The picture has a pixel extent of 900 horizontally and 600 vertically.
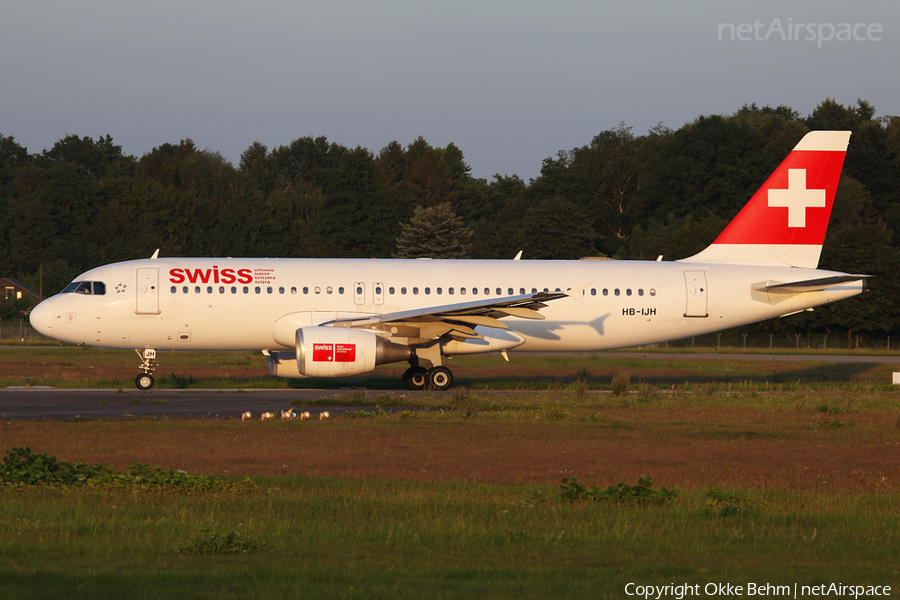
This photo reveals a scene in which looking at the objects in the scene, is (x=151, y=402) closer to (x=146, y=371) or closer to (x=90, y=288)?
(x=146, y=371)

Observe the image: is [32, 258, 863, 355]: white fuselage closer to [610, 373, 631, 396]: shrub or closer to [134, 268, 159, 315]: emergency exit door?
[134, 268, 159, 315]: emergency exit door

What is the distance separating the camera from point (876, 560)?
322 inches

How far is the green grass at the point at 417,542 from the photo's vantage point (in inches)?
283

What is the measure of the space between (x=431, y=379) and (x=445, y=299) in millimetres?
2224

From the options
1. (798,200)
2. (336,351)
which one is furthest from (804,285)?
(336,351)

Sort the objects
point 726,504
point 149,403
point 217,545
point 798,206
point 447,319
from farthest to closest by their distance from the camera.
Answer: point 798,206 < point 447,319 < point 149,403 < point 726,504 < point 217,545

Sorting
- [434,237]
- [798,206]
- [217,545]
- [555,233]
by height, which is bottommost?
[217,545]

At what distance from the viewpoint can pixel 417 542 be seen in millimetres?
8664

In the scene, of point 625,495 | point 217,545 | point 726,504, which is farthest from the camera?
point 625,495

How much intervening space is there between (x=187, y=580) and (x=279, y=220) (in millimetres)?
82021

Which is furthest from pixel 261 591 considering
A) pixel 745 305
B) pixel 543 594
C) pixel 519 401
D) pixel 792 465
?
pixel 745 305

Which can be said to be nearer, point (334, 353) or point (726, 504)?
point (726, 504)

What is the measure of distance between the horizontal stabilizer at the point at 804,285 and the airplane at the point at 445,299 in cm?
3

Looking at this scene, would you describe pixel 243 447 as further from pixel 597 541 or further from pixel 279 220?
pixel 279 220
